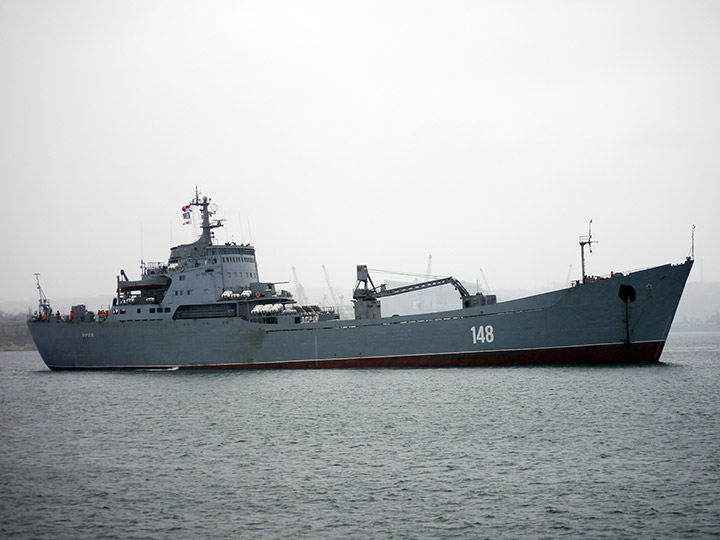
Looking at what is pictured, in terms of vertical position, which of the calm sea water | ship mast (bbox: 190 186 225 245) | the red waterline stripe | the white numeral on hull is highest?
ship mast (bbox: 190 186 225 245)

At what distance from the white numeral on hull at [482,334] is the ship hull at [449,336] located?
63 mm

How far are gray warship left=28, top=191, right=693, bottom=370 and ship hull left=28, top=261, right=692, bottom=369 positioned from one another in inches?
2.6

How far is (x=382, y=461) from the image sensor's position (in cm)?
2123

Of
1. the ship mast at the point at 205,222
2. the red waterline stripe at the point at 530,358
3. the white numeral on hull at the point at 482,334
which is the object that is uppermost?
the ship mast at the point at 205,222

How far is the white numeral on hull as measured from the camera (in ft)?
131

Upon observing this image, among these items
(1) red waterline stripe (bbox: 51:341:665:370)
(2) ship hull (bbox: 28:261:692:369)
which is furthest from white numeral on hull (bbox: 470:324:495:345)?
(1) red waterline stripe (bbox: 51:341:665:370)

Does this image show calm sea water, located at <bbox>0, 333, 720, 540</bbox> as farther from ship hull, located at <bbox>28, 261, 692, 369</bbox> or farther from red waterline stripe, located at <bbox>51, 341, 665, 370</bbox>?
ship hull, located at <bbox>28, 261, 692, 369</bbox>

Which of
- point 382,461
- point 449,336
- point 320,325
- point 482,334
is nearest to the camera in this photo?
point 382,461

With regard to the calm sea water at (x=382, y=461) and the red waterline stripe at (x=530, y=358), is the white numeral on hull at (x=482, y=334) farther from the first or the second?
the calm sea water at (x=382, y=461)

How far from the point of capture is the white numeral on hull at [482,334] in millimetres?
40000

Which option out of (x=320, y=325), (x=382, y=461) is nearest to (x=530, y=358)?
(x=320, y=325)

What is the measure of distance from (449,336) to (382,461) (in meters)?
20.7

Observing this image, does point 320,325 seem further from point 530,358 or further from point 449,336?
point 530,358

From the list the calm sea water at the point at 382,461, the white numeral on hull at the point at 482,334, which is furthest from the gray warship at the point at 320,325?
the calm sea water at the point at 382,461
